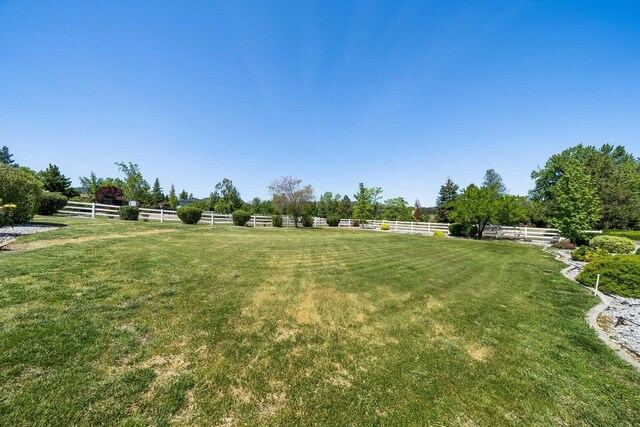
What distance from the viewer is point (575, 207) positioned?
714 inches

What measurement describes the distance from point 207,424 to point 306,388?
3.54ft

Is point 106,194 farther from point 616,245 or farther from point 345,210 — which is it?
point 616,245

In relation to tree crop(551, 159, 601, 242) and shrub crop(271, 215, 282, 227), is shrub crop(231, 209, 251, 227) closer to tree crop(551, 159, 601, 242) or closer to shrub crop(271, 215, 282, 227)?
shrub crop(271, 215, 282, 227)

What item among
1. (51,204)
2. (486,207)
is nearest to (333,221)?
(486,207)

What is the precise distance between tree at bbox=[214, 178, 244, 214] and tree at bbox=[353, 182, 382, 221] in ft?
76.5

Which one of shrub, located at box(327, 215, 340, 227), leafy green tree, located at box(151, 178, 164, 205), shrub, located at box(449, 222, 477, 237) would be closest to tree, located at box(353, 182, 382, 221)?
shrub, located at box(327, 215, 340, 227)

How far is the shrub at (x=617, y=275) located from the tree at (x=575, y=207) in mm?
13298

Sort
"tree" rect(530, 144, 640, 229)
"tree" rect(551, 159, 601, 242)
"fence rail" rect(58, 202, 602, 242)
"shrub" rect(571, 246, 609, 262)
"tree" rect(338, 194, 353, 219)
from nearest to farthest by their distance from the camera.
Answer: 1. "shrub" rect(571, 246, 609, 262)
2. "fence rail" rect(58, 202, 602, 242)
3. "tree" rect(551, 159, 601, 242)
4. "tree" rect(530, 144, 640, 229)
5. "tree" rect(338, 194, 353, 219)

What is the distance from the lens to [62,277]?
15.9ft

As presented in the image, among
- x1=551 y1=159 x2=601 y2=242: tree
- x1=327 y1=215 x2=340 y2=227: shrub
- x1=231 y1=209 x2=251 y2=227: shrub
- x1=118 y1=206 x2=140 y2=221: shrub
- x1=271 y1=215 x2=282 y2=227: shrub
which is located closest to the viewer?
x1=118 y1=206 x2=140 y2=221: shrub

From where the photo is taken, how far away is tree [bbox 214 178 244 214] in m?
45.7

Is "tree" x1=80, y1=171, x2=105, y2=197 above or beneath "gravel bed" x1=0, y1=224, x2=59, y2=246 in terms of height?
above

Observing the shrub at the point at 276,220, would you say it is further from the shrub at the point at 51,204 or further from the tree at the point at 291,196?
the shrub at the point at 51,204

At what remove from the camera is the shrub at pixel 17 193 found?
30.7 ft
